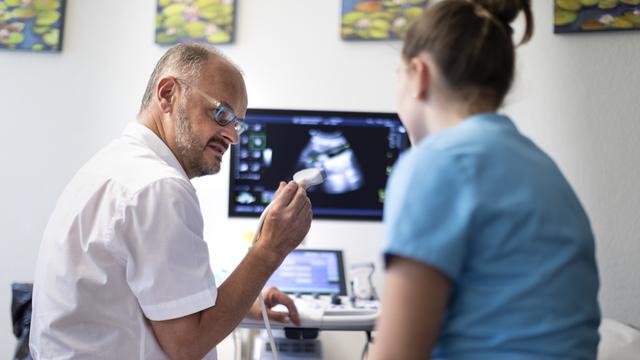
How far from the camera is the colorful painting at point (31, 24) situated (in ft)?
9.48

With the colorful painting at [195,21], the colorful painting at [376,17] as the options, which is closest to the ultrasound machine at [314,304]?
the colorful painting at [376,17]

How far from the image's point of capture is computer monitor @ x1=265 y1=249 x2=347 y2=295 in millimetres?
2338

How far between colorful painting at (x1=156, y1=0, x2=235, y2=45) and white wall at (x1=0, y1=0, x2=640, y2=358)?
61mm

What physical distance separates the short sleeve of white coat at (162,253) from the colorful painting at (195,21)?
1762 mm

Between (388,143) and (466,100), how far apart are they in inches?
71.3

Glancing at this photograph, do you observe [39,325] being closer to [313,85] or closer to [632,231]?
[313,85]

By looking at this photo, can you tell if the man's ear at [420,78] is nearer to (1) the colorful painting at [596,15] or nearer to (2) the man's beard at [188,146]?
(2) the man's beard at [188,146]

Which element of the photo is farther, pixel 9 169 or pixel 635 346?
pixel 9 169

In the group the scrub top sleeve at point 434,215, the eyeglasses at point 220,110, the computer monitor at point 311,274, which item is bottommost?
the computer monitor at point 311,274

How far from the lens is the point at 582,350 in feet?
2.23

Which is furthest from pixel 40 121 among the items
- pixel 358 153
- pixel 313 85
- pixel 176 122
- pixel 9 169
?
pixel 176 122

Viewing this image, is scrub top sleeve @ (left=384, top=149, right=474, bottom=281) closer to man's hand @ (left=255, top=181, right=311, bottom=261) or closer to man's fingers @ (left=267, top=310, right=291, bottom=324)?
man's hand @ (left=255, top=181, right=311, bottom=261)

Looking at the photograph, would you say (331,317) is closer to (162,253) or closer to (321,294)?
(321,294)

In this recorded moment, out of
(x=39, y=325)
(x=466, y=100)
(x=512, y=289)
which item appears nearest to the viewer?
(x=512, y=289)
